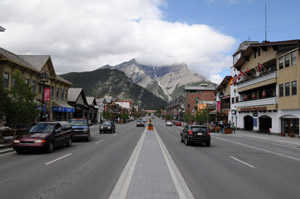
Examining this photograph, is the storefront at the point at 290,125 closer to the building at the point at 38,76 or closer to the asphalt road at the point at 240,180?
the asphalt road at the point at 240,180

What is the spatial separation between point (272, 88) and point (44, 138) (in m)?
33.9

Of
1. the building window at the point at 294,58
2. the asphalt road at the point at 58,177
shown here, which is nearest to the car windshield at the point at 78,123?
the asphalt road at the point at 58,177

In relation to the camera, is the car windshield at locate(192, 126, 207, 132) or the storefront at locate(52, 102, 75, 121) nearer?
the car windshield at locate(192, 126, 207, 132)

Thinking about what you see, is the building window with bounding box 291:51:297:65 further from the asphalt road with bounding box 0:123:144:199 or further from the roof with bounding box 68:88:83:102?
the roof with bounding box 68:88:83:102

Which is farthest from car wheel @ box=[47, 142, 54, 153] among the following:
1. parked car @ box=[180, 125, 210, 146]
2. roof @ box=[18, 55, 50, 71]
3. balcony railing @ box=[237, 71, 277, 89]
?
balcony railing @ box=[237, 71, 277, 89]

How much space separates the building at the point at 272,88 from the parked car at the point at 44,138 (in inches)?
1040

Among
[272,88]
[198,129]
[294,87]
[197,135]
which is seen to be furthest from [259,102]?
[197,135]

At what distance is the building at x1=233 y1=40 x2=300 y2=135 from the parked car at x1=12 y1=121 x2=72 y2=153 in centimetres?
2641

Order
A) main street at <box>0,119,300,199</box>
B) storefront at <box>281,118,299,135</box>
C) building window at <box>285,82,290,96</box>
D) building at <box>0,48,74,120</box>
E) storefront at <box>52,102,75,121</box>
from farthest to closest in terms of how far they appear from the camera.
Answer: storefront at <box>52,102,75,121</box> < building window at <box>285,82,290,96</box> < storefront at <box>281,118,299,135</box> < building at <box>0,48,74,120</box> < main street at <box>0,119,300,199</box>

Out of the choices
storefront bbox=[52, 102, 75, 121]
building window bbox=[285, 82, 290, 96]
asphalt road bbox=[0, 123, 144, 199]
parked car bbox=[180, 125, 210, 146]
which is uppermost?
building window bbox=[285, 82, 290, 96]

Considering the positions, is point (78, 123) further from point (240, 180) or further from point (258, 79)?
point (258, 79)

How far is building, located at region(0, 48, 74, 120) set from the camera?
93.6 feet

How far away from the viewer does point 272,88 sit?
3753 centimetres

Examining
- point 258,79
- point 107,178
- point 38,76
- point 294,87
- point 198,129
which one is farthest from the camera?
point 258,79
